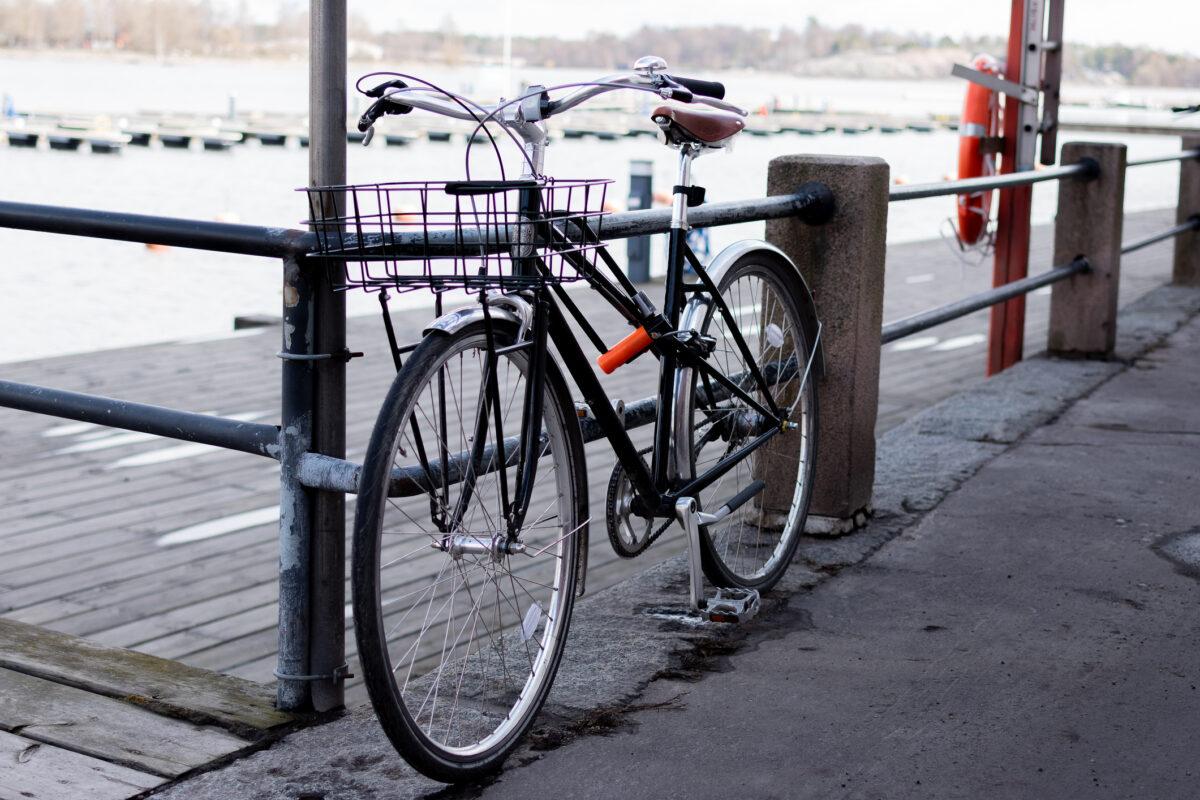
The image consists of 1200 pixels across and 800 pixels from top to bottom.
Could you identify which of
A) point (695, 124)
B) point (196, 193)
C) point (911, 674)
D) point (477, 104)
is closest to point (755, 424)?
point (911, 674)

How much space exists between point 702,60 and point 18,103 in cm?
5450

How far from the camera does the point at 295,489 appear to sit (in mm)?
2379

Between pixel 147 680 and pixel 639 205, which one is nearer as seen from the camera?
pixel 147 680

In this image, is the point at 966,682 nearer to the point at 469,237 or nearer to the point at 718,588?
the point at 718,588

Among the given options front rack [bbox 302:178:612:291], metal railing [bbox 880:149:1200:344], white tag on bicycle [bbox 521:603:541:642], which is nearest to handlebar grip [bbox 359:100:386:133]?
front rack [bbox 302:178:612:291]

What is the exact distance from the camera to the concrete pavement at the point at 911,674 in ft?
7.37

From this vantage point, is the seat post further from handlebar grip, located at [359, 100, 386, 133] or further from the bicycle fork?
handlebar grip, located at [359, 100, 386, 133]

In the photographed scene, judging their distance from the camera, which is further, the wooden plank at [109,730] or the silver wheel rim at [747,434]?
the silver wheel rim at [747,434]

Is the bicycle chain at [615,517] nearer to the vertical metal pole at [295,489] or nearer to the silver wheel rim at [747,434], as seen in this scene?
the silver wheel rim at [747,434]

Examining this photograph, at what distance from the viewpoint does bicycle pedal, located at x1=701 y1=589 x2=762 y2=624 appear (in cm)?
291

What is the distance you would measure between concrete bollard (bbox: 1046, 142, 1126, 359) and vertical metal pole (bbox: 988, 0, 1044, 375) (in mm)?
449

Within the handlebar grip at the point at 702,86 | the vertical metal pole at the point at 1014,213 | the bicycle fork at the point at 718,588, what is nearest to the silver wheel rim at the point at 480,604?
the bicycle fork at the point at 718,588

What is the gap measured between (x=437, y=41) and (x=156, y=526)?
458 feet

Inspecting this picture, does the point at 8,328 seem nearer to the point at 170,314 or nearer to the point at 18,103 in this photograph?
the point at 170,314
